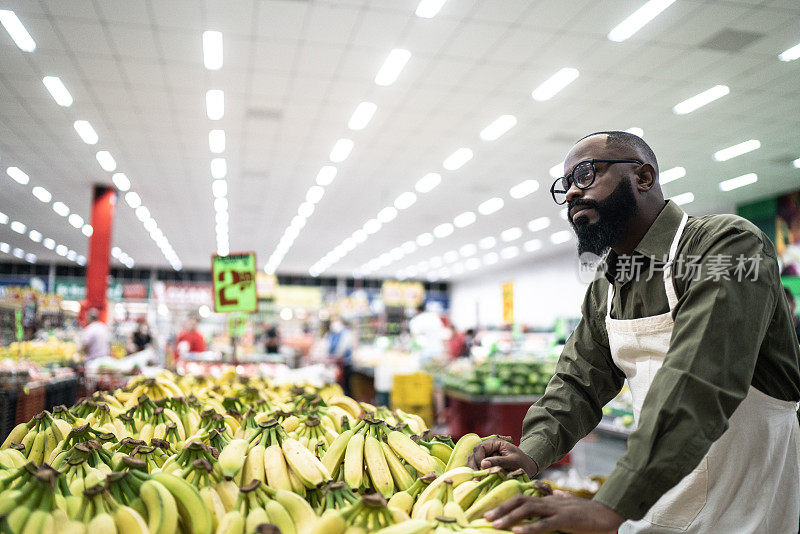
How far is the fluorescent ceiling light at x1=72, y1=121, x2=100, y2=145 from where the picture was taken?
27.8 ft

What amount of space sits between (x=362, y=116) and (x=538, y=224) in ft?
28.2

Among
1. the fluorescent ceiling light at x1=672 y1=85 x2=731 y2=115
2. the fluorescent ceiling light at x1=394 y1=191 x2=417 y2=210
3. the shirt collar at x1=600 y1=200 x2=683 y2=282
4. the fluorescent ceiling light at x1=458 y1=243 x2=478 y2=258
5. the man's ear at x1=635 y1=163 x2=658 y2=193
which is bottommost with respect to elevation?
the shirt collar at x1=600 y1=200 x2=683 y2=282

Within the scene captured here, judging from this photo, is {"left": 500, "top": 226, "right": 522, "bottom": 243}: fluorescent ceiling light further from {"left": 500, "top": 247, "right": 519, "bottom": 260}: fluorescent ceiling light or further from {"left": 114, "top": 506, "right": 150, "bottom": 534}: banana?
{"left": 114, "top": 506, "right": 150, "bottom": 534}: banana

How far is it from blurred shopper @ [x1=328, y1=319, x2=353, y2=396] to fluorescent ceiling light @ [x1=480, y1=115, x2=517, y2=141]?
187 inches

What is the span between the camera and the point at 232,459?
1.37 m

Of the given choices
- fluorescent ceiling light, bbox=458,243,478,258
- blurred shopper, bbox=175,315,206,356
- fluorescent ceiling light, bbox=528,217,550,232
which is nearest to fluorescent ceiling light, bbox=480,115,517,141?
blurred shopper, bbox=175,315,206,356

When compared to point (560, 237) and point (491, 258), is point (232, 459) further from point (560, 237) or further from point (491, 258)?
point (491, 258)

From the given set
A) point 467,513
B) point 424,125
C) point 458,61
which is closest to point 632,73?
point 458,61

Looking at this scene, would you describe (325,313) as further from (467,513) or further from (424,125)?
(467,513)

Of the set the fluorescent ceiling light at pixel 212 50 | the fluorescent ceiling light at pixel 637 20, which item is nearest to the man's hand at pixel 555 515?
the fluorescent ceiling light at pixel 637 20

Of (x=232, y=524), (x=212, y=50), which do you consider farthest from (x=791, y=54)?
(x=232, y=524)

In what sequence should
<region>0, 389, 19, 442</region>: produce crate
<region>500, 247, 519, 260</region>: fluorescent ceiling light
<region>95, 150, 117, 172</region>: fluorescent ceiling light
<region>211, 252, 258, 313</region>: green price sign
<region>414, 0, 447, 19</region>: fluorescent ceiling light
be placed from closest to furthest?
1. <region>0, 389, 19, 442</region>: produce crate
2. <region>414, 0, 447, 19</region>: fluorescent ceiling light
3. <region>211, 252, 258, 313</region>: green price sign
4. <region>95, 150, 117, 172</region>: fluorescent ceiling light
5. <region>500, 247, 519, 260</region>: fluorescent ceiling light

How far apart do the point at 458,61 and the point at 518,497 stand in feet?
19.8

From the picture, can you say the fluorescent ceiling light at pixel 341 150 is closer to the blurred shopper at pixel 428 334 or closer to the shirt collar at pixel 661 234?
the blurred shopper at pixel 428 334
